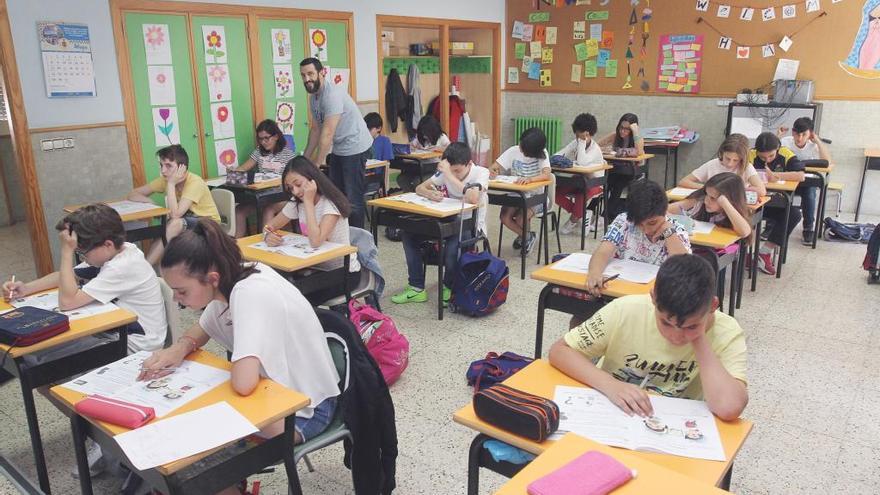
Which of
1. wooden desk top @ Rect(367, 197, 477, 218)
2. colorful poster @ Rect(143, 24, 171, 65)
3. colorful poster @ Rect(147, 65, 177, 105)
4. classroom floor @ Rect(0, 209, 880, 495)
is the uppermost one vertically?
colorful poster @ Rect(143, 24, 171, 65)

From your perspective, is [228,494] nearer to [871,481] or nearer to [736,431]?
[736,431]

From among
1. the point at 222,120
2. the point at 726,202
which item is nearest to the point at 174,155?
the point at 222,120

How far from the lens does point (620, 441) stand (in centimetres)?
155

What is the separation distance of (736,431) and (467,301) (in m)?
2.71

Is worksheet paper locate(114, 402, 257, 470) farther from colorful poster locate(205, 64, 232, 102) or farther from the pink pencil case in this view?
colorful poster locate(205, 64, 232, 102)

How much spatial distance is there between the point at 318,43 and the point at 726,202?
14.6ft

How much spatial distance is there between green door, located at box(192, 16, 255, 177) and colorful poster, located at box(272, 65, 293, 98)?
1.04ft

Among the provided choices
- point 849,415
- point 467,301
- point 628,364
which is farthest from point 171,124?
point 849,415

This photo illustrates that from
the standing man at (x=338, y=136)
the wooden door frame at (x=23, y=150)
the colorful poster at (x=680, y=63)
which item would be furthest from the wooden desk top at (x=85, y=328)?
the colorful poster at (x=680, y=63)

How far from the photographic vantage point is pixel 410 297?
4621 mm

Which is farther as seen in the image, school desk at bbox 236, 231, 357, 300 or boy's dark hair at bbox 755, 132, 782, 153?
boy's dark hair at bbox 755, 132, 782, 153

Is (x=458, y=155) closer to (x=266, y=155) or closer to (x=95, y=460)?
(x=266, y=155)

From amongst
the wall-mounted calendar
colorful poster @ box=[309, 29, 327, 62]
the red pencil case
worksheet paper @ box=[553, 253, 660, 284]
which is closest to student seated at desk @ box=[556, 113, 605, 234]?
colorful poster @ box=[309, 29, 327, 62]

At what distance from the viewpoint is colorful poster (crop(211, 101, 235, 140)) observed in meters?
5.98
